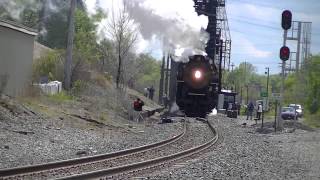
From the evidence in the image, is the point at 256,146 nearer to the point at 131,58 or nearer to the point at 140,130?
the point at 140,130

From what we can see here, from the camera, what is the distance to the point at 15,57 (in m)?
28.2

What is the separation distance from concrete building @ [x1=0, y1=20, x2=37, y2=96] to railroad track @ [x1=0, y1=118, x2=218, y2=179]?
10486 mm

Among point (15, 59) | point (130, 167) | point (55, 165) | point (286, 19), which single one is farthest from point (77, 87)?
point (55, 165)

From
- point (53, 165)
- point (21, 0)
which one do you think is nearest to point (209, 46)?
point (53, 165)

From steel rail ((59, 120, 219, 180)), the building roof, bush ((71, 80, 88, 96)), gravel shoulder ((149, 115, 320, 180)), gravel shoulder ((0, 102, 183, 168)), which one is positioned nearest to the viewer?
steel rail ((59, 120, 219, 180))

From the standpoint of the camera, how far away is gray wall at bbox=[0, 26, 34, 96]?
26.7 meters

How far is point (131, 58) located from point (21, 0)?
1651 centimetres

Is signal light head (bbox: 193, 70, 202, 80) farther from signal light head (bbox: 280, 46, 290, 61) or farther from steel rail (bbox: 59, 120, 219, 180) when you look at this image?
steel rail (bbox: 59, 120, 219, 180)

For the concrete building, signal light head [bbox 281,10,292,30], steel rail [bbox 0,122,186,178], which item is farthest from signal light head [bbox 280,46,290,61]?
steel rail [bbox 0,122,186,178]

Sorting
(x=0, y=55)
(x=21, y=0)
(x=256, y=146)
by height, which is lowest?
(x=256, y=146)

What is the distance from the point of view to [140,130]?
27.6 meters

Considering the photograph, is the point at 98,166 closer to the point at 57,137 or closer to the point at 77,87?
the point at 57,137

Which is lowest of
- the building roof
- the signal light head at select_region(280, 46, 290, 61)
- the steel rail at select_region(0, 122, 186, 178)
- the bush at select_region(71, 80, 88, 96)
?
the steel rail at select_region(0, 122, 186, 178)

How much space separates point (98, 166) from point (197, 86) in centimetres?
2259
